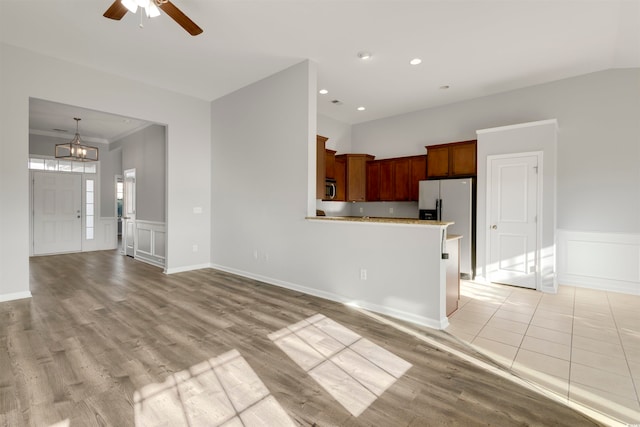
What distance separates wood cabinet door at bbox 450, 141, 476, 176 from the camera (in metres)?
5.26

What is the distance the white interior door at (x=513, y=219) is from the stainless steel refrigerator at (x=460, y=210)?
0.29 m

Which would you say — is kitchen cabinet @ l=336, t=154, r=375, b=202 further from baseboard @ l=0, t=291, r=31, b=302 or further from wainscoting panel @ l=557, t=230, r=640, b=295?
baseboard @ l=0, t=291, r=31, b=302

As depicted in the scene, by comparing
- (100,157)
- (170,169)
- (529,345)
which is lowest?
(529,345)

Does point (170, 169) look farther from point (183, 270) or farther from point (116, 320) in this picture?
point (116, 320)

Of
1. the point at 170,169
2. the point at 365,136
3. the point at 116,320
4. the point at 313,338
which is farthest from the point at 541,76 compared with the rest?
the point at 116,320

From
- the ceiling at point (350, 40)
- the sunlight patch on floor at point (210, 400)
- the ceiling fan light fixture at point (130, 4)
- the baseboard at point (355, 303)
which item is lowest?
the sunlight patch on floor at point (210, 400)

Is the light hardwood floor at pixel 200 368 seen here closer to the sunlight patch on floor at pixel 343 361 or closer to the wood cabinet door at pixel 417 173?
the sunlight patch on floor at pixel 343 361

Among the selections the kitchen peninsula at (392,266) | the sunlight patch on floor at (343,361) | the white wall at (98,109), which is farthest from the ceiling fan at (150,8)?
the sunlight patch on floor at (343,361)

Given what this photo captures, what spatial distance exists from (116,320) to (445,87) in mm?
5822

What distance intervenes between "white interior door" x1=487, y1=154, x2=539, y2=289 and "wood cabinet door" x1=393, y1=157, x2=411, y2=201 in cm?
163

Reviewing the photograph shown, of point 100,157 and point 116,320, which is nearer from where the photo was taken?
point 116,320

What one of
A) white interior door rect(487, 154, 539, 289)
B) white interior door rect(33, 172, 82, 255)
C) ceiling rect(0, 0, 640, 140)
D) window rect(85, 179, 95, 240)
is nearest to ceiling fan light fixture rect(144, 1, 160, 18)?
ceiling rect(0, 0, 640, 140)

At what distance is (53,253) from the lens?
24.6 feet

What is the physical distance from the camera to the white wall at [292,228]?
3305 millimetres
